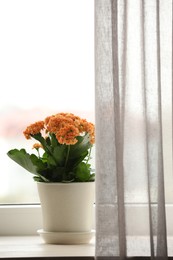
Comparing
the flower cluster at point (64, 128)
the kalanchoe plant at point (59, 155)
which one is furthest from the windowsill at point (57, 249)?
the flower cluster at point (64, 128)

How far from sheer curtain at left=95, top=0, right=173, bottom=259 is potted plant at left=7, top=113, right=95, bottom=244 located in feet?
0.66

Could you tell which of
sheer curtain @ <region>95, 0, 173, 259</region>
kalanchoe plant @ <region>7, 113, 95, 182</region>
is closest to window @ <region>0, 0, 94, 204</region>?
kalanchoe plant @ <region>7, 113, 95, 182</region>

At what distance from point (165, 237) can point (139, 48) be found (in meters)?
0.52

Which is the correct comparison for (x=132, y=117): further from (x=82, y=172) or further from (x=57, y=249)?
(x=57, y=249)

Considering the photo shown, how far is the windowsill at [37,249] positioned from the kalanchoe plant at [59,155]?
197 mm

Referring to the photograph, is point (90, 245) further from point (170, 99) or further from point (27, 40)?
point (27, 40)

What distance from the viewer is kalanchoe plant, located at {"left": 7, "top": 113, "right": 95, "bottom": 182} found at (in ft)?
6.98

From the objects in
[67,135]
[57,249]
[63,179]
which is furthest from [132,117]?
[57,249]

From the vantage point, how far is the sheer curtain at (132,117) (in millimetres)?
1929

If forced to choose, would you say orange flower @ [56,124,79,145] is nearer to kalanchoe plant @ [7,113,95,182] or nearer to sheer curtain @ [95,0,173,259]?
kalanchoe plant @ [7,113,95,182]

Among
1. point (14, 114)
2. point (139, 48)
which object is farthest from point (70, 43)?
point (139, 48)

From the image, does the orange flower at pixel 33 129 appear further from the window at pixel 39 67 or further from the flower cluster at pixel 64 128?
the window at pixel 39 67

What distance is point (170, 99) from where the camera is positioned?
195cm

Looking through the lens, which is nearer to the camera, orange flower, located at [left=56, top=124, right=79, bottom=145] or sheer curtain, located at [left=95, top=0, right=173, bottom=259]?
sheer curtain, located at [left=95, top=0, right=173, bottom=259]
